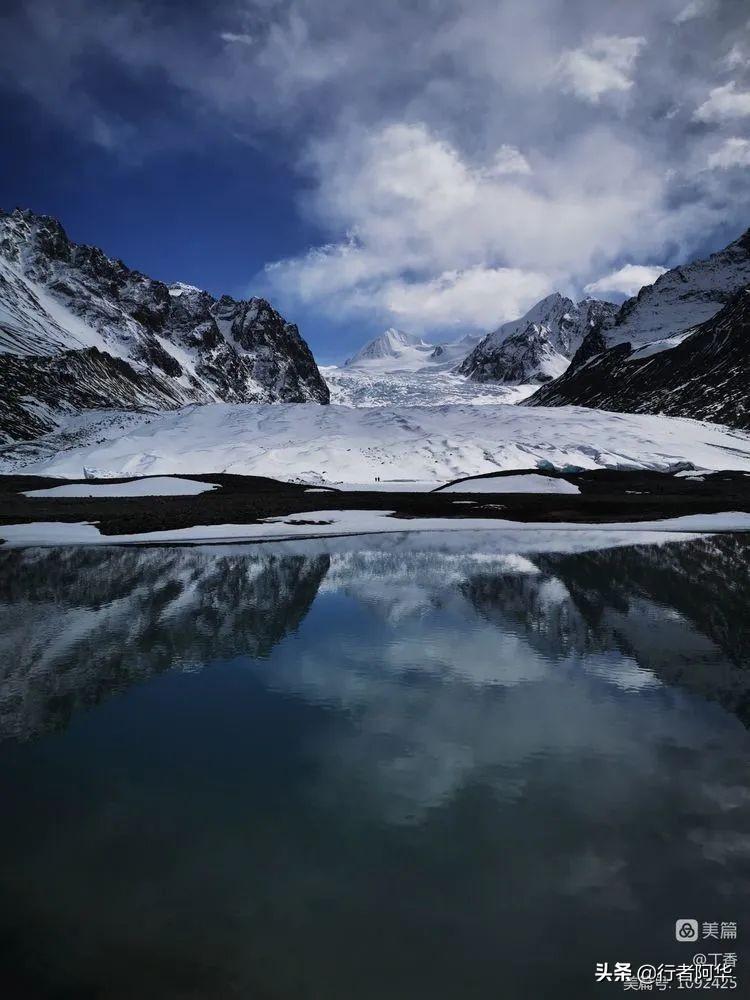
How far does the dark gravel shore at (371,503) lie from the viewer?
132 feet

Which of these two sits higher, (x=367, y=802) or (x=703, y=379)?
(x=703, y=379)

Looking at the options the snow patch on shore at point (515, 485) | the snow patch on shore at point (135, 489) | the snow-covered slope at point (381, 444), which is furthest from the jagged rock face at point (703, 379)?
the snow patch on shore at point (135, 489)

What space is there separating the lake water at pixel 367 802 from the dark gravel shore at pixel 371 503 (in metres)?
24.2

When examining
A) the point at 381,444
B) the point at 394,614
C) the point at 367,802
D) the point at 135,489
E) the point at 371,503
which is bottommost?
the point at 367,802

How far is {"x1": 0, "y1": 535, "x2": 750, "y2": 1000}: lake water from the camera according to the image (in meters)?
4.84

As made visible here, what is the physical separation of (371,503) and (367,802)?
42.3 metres

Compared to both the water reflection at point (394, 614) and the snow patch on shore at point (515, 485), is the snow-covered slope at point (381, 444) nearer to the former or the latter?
the snow patch on shore at point (515, 485)

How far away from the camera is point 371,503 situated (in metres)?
49.2

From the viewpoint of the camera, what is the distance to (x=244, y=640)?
13.8 metres

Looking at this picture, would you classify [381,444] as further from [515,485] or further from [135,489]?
[135,489]

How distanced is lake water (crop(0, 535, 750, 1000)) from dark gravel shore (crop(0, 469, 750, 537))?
24220 mm

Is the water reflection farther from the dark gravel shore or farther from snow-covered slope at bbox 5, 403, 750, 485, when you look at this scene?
snow-covered slope at bbox 5, 403, 750, 485

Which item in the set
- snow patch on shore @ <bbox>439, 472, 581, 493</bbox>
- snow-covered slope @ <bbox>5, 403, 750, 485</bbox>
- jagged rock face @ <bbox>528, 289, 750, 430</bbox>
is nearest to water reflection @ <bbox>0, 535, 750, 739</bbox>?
snow patch on shore @ <bbox>439, 472, 581, 493</bbox>

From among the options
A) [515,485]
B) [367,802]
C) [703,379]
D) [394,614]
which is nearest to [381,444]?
[515,485]
